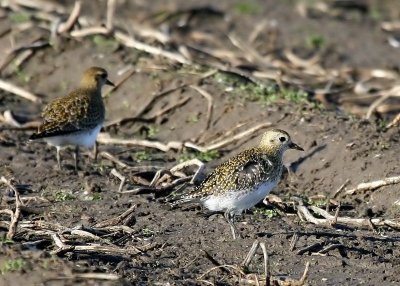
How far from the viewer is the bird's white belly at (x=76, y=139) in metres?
11.8

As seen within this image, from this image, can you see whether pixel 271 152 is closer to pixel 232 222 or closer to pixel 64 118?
A: pixel 232 222

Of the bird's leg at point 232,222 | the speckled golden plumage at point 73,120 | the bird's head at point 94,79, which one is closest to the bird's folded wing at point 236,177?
the bird's leg at point 232,222

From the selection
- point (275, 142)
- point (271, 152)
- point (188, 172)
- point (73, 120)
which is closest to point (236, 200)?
point (271, 152)

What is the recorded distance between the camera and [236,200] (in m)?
9.41

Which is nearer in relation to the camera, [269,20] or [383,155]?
[383,155]

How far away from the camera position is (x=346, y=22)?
1967 centimetres

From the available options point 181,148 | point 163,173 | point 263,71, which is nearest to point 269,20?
point 263,71

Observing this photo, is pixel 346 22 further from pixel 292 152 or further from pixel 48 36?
pixel 292 152

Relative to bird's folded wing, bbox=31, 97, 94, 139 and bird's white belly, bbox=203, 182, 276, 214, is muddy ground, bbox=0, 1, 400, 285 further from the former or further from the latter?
bird's folded wing, bbox=31, 97, 94, 139

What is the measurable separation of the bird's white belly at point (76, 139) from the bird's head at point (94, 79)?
1099mm

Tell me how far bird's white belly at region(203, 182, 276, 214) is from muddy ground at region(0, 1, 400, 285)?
229 millimetres

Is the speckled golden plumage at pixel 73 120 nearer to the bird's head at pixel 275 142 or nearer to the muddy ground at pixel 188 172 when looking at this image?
the muddy ground at pixel 188 172

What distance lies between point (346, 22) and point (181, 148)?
8.14m

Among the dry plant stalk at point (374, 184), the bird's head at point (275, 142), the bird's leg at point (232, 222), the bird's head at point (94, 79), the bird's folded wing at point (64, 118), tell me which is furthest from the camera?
the bird's head at point (94, 79)
